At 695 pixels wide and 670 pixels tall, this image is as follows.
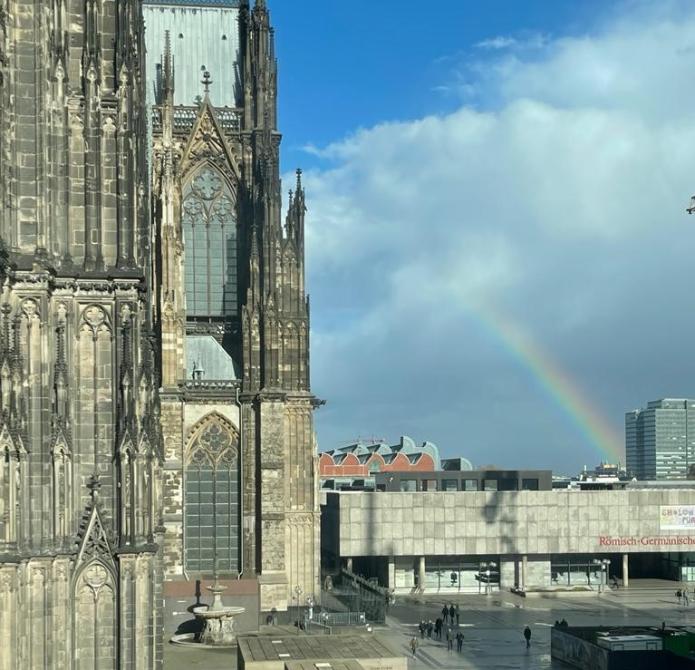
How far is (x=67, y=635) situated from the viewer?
27016 millimetres

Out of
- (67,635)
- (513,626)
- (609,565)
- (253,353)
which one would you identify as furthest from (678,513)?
(67,635)

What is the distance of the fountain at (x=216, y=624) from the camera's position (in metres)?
59.8

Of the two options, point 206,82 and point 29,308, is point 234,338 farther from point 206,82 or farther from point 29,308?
point 29,308

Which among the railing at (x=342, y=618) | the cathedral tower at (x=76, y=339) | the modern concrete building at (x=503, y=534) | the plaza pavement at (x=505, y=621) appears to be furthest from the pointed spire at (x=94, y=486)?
the modern concrete building at (x=503, y=534)

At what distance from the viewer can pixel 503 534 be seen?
295ft

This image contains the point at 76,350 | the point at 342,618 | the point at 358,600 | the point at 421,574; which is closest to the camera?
the point at 76,350

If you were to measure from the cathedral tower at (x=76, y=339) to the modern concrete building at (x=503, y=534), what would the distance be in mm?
60966

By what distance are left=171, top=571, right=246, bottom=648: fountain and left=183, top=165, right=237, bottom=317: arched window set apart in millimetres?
16500

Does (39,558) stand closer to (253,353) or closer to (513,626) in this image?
(253,353)

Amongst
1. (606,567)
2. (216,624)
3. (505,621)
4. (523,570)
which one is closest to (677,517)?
(606,567)

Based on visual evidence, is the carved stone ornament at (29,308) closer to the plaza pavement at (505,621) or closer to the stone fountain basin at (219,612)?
the plaza pavement at (505,621)

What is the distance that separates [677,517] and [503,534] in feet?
43.2

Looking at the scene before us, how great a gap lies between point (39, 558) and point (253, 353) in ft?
129

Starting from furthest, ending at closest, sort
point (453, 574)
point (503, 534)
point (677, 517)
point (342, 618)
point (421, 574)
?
point (677, 517) → point (453, 574) → point (421, 574) → point (503, 534) → point (342, 618)
